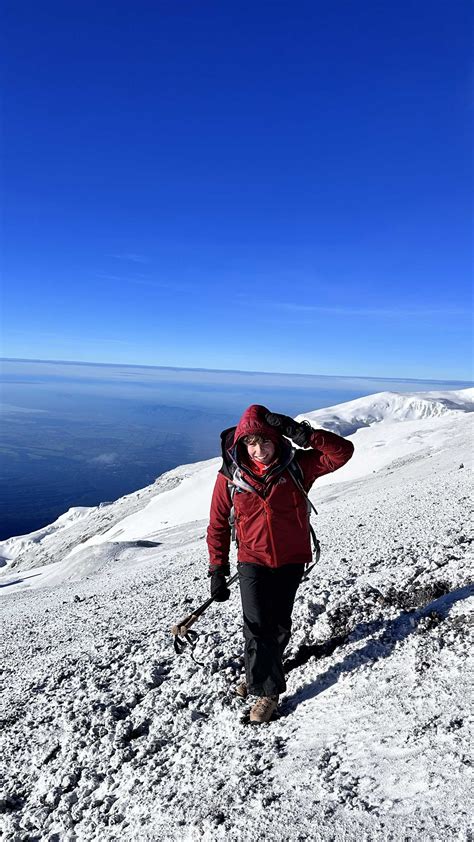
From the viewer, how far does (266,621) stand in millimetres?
4285

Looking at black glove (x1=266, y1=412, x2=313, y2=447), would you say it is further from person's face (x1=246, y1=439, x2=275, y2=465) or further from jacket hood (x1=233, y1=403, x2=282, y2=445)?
person's face (x1=246, y1=439, x2=275, y2=465)

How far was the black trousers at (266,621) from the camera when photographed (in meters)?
4.27

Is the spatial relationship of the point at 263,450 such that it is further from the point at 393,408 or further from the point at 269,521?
the point at 393,408

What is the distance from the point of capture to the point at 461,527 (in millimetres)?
8016

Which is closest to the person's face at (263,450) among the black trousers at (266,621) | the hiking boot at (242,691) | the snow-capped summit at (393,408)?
the black trousers at (266,621)

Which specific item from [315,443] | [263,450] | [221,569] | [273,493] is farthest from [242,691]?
[315,443]

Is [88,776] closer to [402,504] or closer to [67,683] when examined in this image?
[67,683]

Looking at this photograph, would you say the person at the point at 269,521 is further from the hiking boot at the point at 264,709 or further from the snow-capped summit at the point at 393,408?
the snow-capped summit at the point at 393,408

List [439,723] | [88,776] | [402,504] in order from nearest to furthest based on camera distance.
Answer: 1. [439,723]
2. [88,776]
3. [402,504]

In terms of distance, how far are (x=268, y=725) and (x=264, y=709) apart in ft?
0.38

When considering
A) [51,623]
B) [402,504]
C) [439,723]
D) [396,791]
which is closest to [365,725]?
[439,723]

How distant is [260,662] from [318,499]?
60.8 ft

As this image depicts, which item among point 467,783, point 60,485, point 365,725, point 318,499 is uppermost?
point 467,783

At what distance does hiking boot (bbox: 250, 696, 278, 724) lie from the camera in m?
4.17
